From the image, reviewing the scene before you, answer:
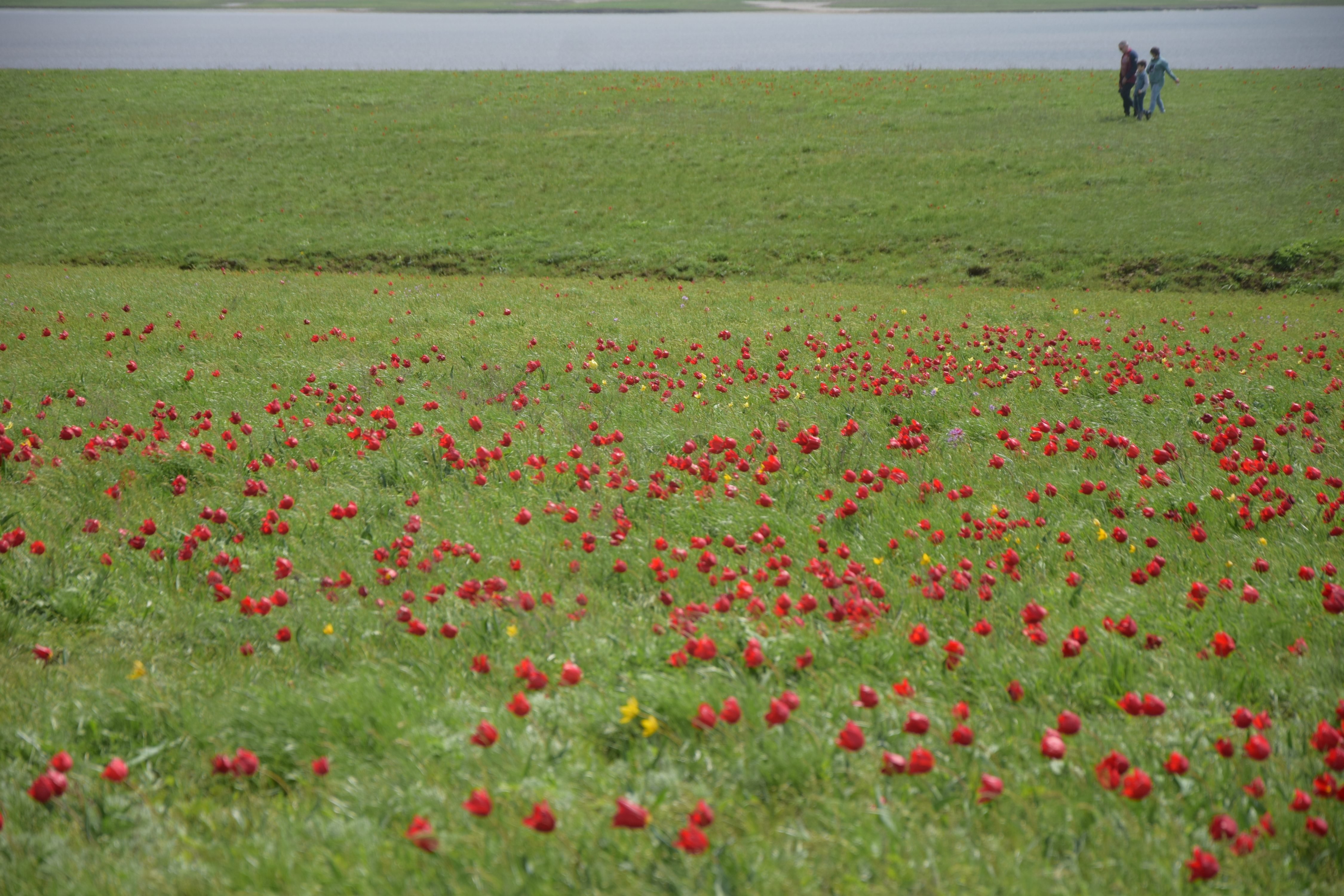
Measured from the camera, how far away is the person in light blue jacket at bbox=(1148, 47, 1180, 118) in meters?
34.0

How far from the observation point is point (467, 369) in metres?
11.0

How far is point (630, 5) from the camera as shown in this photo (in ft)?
524

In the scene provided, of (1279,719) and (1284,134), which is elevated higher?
(1284,134)

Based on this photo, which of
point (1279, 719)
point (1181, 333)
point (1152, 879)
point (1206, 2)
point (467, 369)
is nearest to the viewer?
point (1152, 879)

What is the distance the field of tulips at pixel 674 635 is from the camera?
305cm

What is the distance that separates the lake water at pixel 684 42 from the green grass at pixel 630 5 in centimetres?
1751

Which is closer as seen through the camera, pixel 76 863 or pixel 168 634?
pixel 76 863

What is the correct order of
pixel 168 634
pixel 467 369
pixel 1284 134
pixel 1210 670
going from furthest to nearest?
1. pixel 1284 134
2. pixel 467 369
3. pixel 168 634
4. pixel 1210 670

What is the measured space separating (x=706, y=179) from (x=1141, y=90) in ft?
58.6

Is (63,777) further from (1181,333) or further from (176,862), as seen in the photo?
(1181,333)

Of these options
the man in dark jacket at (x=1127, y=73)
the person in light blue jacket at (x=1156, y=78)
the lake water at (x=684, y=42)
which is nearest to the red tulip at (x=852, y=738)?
the person in light blue jacket at (x=1156, y=78)

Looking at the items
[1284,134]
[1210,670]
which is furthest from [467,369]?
[1284,134]

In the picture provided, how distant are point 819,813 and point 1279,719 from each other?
6.56ft

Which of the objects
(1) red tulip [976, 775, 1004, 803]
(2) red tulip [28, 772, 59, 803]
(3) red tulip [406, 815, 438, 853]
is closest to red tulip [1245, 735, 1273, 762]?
(1) red tulip [976, 775, 1004, 803]
